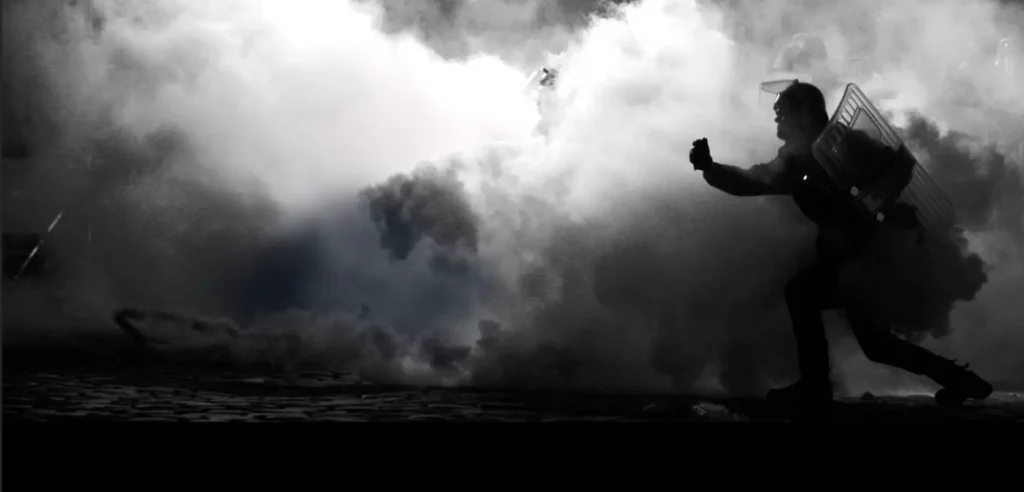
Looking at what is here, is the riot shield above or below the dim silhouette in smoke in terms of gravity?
above

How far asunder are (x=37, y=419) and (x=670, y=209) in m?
2.32

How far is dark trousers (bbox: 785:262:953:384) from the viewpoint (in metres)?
3.33

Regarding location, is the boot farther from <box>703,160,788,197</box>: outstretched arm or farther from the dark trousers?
<box>703,160,788,197</box>: outstretched arm

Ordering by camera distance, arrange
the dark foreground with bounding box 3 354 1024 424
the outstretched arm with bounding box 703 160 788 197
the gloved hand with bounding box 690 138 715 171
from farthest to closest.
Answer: the outstretched arm with bounding box 703 160 788 197, the gloved hand with bounding box 690 138 715 171, the dark foreground with bounding box 3 354 1024 424

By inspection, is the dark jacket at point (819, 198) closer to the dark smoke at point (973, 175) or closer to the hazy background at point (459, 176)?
the hazy background at point (459, 176)

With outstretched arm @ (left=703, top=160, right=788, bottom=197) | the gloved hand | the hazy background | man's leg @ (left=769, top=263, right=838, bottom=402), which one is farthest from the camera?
the hazy background

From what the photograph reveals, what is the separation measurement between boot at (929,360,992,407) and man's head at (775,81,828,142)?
955mm

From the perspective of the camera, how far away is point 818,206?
3375 millimetres

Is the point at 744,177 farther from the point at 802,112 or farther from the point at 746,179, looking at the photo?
the point at 802,112

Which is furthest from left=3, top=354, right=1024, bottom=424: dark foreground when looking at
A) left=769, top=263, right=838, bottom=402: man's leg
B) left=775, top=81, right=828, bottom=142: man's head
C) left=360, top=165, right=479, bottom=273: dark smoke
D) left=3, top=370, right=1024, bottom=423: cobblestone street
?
left=775, top=81, right=828, bottom=142: man's head

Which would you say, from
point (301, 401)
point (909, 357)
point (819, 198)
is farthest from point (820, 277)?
point (301, 401)

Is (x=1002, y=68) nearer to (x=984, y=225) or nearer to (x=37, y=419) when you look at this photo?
(x=984, y=225)

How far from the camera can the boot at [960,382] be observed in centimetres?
335

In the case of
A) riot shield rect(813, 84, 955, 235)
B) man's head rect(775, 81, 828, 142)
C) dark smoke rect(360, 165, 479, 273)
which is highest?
man's head rect(775, 81, 828, 142)
